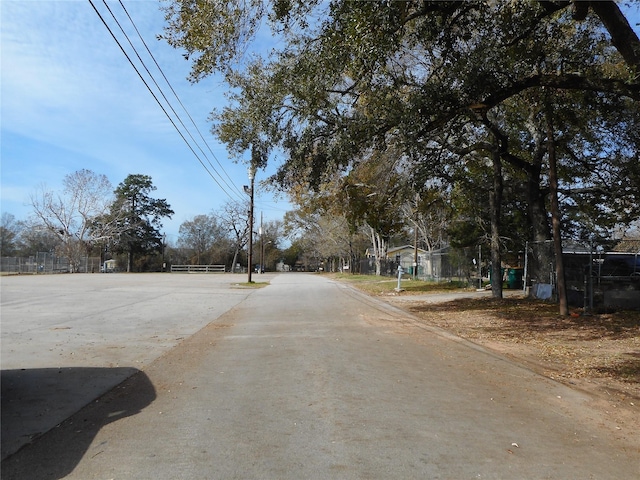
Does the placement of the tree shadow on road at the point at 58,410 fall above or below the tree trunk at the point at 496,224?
below

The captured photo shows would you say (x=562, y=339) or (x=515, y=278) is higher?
(x=515, y=278)

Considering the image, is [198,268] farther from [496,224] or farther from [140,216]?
[496,224]

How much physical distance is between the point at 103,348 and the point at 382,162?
10507 mm

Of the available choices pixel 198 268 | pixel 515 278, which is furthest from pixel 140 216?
pixel 515 278

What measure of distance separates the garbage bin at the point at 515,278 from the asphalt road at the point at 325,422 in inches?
723

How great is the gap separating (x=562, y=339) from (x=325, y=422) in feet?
25.6

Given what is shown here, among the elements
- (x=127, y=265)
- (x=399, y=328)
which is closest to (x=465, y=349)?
(x=399, y=328)

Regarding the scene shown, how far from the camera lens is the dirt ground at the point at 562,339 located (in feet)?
24.2

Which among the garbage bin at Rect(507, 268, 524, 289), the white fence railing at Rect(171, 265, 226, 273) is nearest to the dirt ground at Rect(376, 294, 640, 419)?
the garbage bin at Rect(507, 268, 524, 289)

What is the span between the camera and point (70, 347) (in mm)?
9375

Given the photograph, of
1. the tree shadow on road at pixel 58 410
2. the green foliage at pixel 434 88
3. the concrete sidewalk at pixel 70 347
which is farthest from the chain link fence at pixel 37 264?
the tree shadow on road at pixel 58 410

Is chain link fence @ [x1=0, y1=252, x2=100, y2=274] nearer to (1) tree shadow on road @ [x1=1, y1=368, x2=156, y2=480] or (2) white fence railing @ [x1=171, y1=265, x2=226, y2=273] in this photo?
(2) white fence railing @ [x1=171, y1=265, x2=226, y2=273]

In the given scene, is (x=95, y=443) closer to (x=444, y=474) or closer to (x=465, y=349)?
(x=444, y=474)

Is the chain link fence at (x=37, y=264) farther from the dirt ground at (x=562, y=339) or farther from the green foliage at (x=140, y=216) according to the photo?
the dirt ground at (x=562, y=339)
